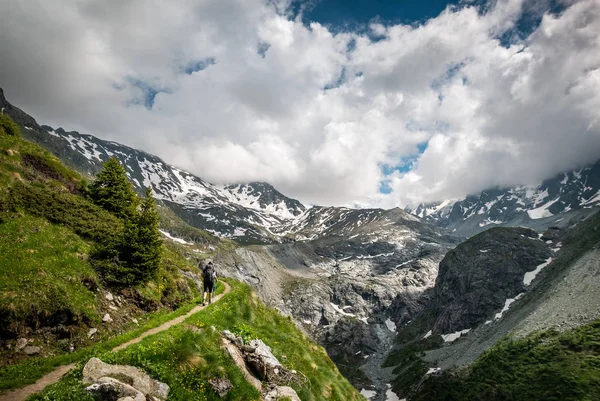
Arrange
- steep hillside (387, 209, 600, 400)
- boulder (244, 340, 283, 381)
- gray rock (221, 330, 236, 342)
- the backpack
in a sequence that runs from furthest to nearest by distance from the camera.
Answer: steep hillside (387, 209, 600, 400) < the backpack < gray rock (221, 330, 236, 342) < boulder (244, 340, 283, 381)

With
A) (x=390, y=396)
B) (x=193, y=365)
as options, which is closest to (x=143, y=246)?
(x=193, y=365)

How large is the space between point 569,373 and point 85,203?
372 feet

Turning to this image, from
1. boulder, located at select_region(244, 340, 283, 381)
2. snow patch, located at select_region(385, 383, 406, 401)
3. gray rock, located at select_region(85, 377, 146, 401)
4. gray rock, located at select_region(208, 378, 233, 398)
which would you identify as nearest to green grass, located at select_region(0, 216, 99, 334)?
gray rock, located at select_region(85, 377, 146, 401)

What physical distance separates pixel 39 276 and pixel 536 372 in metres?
117

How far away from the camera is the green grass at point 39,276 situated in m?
15.2

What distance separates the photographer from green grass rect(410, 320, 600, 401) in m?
80.4

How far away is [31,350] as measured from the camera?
47.8 feet

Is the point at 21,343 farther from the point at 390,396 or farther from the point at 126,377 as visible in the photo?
the point at 390,396

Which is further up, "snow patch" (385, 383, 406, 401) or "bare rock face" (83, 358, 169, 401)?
"bare rock face" (83, 358, 169, 401)

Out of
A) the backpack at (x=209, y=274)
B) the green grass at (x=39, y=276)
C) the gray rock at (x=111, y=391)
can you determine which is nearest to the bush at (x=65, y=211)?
the green grass at (x=39, y=276)

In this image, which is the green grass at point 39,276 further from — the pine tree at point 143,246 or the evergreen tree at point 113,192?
the evergreen tree at point 113,192

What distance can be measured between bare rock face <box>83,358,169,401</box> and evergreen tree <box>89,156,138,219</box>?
26792 mm

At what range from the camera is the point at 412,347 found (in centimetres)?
19350

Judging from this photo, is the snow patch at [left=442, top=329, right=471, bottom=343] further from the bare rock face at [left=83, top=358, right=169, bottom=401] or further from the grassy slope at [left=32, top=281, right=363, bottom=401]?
the bare rock face at [left=83, top=358, right=169, bottom=401]
